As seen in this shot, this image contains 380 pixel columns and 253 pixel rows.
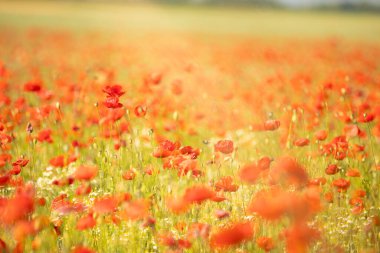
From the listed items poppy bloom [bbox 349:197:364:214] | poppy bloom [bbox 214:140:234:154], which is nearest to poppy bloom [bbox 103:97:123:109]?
poppy bloom [bbox 214:140:234:154]

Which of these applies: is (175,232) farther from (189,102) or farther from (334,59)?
(334,59)

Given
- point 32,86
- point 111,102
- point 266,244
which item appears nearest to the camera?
point 266,244

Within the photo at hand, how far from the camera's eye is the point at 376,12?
4494 cm

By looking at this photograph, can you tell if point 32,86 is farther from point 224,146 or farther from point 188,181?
point 224,146

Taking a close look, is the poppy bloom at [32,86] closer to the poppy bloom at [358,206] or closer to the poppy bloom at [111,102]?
the poppy bloom at [111,102]

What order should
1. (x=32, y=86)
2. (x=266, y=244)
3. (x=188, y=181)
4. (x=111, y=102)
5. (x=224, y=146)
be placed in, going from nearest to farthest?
(x=266, y=244) → (x=224, y=146) → (x=111, y=102) → (x=188, y=181) → (x=32, y=86)

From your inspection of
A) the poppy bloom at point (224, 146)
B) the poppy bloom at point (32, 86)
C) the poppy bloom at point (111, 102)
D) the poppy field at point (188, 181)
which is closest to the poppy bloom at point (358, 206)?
the poppy field at point (188, 181)

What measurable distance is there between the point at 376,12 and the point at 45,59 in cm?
4173

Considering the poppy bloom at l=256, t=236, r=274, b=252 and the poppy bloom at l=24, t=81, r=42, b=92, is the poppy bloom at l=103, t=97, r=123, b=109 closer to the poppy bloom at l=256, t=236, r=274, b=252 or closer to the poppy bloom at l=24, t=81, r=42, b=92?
the poppy bloom at l=24, t=81, r=42, b=92

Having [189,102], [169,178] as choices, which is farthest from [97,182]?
[189,102]

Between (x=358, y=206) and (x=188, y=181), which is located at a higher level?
(x=358, y=206)

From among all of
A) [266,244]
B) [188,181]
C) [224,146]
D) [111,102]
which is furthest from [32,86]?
[266,244]

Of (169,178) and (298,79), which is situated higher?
(298,79)

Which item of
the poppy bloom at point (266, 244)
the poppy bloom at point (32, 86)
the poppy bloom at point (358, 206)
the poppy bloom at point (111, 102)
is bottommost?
the poppy bloom at point (266, 244)
